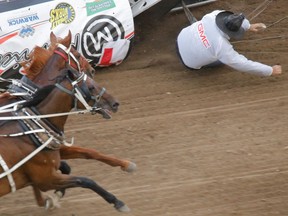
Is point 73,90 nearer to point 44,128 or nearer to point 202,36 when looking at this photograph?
point 44,128

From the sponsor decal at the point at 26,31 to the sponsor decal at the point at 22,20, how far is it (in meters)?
0.08

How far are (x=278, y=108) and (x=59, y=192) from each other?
3254 millimetres

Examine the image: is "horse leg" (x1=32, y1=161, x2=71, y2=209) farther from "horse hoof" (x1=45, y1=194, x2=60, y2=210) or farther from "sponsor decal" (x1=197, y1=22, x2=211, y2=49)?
"sponsor decal" (x1=197, y1=22, x2=211, y2=49)

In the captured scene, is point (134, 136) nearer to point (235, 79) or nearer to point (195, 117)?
point (195, 117)

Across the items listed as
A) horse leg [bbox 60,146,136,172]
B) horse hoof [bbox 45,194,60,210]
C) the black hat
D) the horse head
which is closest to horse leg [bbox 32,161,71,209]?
horse hoof [bbox 45,194,60,210]

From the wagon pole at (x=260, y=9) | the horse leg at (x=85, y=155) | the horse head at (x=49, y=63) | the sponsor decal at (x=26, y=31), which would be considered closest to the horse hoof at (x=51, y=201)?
the horse leg at (x=85, y=155)

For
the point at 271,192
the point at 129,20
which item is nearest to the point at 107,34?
the point at 129,20

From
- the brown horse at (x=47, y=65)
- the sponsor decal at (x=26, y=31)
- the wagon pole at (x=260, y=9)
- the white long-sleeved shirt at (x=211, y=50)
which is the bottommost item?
the wagon pole at (x=260, y=9)

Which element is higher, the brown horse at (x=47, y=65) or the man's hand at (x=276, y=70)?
the brown horse at (x=47, y=65)

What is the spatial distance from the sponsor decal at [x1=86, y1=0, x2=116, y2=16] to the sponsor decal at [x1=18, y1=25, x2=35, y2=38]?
0.85 m

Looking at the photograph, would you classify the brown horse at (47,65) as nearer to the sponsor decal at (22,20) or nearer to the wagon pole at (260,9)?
the sponsor decal at (22,20)

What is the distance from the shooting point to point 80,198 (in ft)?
22.2

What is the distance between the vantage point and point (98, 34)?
30.4 ft

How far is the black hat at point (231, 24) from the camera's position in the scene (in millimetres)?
8672
